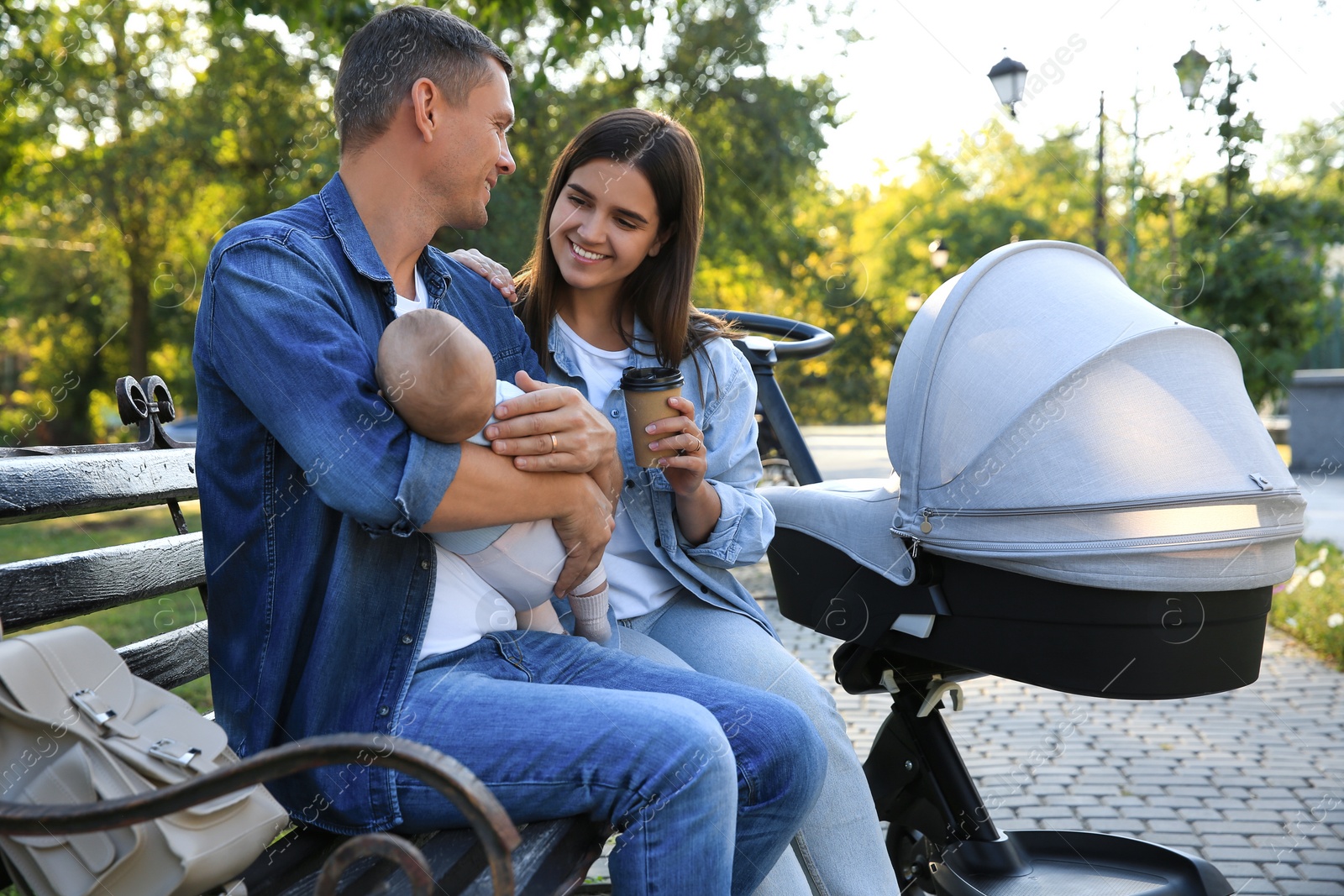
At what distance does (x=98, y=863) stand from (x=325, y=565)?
584 millimetres

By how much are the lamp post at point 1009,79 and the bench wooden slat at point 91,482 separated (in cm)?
793

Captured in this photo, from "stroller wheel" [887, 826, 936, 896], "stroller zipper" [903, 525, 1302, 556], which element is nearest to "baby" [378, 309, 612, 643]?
"stroller zipper" [903, 525, 1302, 556]

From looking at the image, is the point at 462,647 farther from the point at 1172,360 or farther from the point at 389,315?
the point at 1172,360

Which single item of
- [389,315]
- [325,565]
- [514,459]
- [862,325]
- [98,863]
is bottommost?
[862,325]

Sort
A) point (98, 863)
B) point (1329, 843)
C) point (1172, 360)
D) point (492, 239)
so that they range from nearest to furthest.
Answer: point (98, 863) < point (1172, 360) < point (1329, 843) < point (492, 239)

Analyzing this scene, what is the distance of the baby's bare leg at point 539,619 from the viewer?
209 cm

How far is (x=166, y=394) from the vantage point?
2850 millimetres

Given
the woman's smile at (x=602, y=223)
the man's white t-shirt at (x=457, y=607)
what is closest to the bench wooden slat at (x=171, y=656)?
the man's white t-shirt at (x=457, y=607)

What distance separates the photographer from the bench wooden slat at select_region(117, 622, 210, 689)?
7.47ft

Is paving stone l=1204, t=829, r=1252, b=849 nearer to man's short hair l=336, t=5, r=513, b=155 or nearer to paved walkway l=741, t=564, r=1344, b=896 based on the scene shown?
paved walkway l=741, t=564, r=1344, b=896

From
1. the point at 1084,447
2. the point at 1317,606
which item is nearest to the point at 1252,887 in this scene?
the point at 1084,447

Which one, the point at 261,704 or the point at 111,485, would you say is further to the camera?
the point at 111,485

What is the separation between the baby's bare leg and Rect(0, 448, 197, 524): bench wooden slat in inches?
29.5

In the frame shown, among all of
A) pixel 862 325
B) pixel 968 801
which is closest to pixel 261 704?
pixel 968 801
